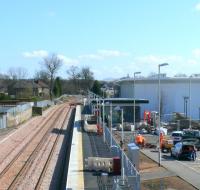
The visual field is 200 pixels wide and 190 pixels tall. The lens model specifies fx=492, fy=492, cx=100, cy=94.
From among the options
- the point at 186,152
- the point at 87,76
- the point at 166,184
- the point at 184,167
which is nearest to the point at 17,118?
the point at 186,152

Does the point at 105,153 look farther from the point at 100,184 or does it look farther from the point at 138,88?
the point at 138,88

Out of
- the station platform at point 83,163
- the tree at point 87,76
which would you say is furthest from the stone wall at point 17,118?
the tree at point 87,76

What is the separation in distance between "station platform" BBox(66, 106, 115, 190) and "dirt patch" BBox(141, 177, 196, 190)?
1805mm

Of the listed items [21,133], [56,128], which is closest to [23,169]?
[21,133]

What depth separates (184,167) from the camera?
3334 cm

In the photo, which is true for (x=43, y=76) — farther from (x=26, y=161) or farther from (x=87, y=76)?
(x=26, y=161)

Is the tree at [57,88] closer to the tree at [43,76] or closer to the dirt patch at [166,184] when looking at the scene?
the tree at [43,76]

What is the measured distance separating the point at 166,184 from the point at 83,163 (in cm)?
659

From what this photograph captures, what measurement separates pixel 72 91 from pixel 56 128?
423 feet

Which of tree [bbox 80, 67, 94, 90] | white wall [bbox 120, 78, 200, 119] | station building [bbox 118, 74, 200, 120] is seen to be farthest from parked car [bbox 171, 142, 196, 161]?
tree [bbox 80, 67, 94, 90]

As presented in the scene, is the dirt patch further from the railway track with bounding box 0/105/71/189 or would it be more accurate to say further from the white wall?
the white wall

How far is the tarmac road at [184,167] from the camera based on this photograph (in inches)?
1091

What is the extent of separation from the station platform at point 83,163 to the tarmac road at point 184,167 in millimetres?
4225

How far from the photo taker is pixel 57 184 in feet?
91.8
